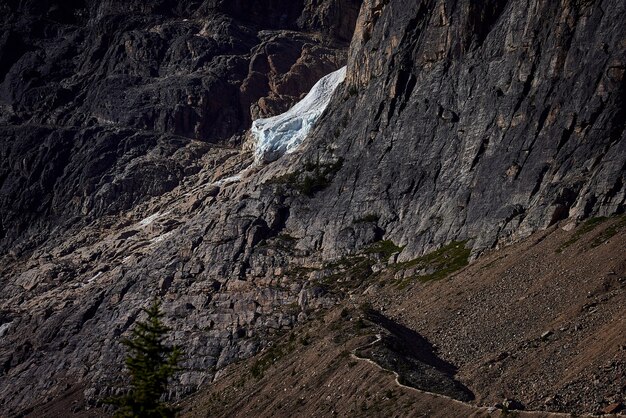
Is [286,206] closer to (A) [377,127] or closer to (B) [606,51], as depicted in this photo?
(A) [377,127]

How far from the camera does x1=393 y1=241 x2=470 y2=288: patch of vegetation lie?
4003 inches

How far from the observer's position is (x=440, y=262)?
105375 mm

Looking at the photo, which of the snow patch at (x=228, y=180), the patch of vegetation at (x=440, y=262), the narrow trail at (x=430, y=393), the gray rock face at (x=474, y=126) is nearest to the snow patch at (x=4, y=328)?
the snow patch at (x=228, y=180)

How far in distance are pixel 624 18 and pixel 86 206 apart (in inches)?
4691

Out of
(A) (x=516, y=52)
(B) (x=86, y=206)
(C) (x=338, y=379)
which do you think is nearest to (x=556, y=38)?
(A) (x=516, y=52)

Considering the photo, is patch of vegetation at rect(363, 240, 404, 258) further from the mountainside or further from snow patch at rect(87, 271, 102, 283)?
snow patch at rect(87, 271, 102, 283)

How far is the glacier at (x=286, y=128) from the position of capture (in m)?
180

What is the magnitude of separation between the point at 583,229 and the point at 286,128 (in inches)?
4031

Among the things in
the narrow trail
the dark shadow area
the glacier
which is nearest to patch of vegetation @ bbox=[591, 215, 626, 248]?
the dark shadow area

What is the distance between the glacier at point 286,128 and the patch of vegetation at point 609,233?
302 ft

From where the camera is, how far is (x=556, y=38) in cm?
11412

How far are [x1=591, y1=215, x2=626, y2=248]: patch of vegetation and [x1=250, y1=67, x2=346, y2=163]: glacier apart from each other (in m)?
92.1

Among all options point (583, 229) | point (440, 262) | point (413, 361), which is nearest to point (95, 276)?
point (440, 262)

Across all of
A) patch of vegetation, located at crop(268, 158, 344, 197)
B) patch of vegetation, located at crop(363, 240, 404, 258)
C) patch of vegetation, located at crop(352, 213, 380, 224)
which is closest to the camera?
patch of vegetation, located at crop(363, 240, 404, 258)
